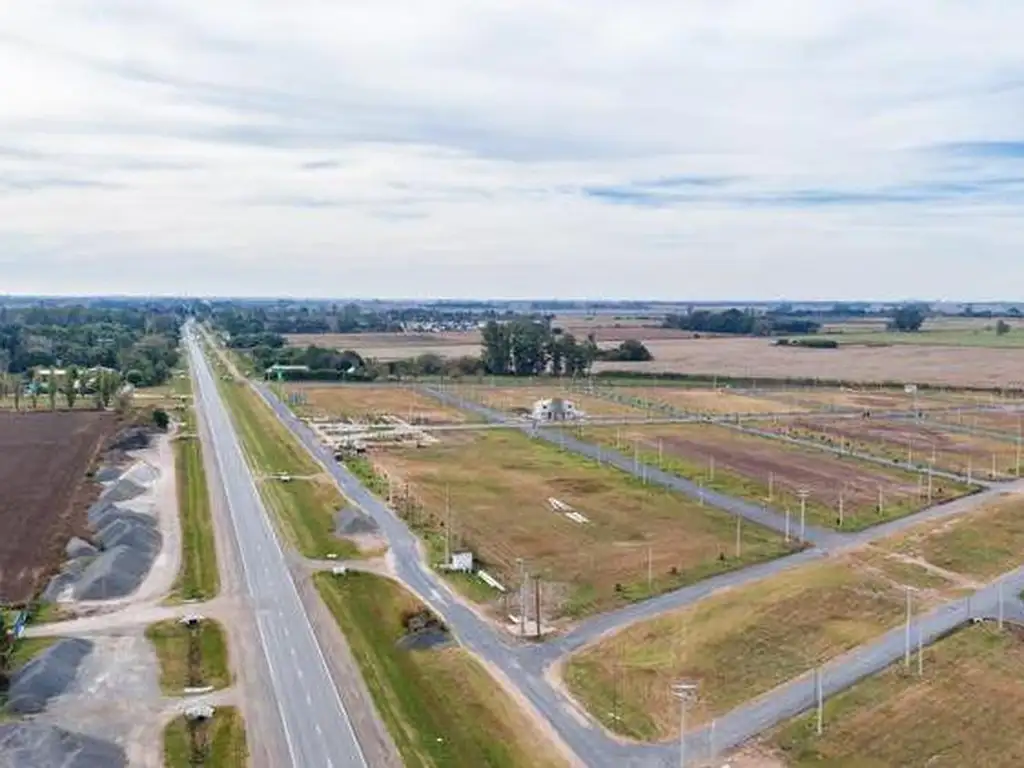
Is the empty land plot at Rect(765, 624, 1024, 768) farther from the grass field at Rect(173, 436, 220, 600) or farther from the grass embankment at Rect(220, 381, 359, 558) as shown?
the grass embankment at Rect(220, 381, 359, 558)

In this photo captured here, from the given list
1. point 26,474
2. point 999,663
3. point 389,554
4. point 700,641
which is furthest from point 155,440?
point 999,663

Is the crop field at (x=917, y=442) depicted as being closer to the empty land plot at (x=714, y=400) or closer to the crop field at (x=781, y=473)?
the crop field at (x=781, y=473)

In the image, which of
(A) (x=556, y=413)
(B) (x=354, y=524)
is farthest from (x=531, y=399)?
(B) (x=354, y=524)

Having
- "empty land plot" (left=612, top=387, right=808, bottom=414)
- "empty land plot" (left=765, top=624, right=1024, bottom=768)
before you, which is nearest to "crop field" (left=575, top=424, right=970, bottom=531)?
"empty land plot" (left=612, top=387, right=808, bottom=414)

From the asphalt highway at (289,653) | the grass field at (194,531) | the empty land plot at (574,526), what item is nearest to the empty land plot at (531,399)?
the empty land plot at (574,526)

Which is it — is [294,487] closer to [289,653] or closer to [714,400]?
[289,653]

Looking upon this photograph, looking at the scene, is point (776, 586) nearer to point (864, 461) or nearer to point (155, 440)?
point (864, 461)
